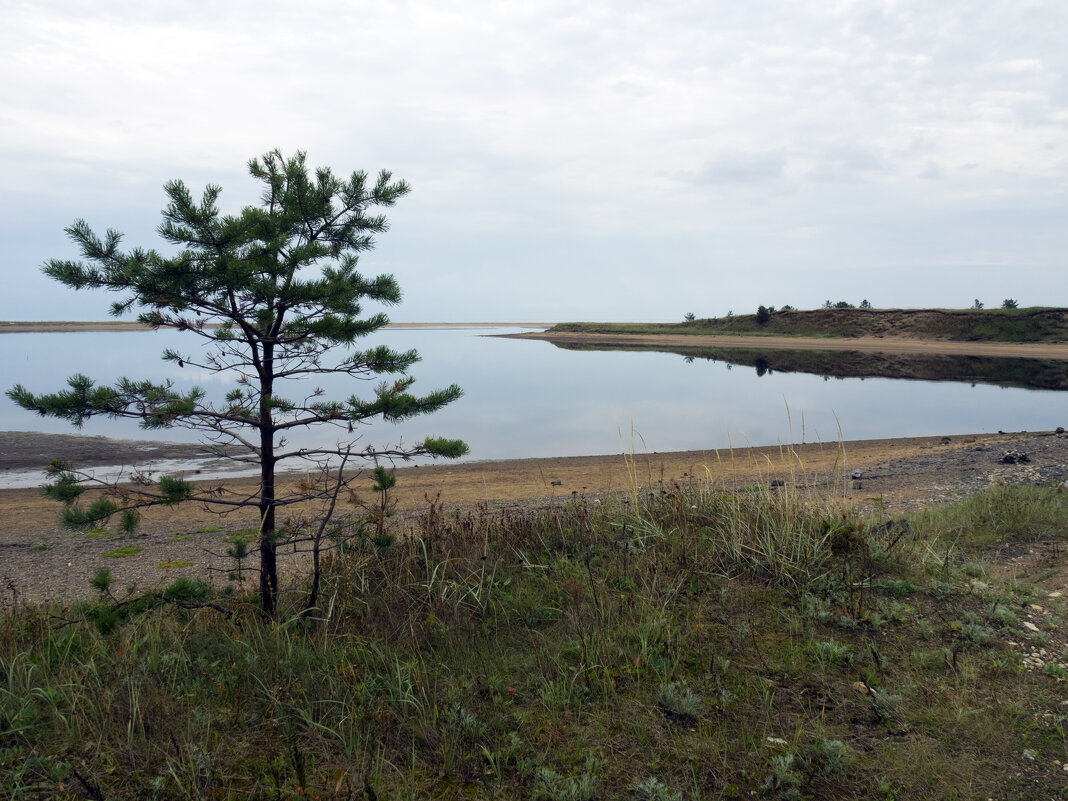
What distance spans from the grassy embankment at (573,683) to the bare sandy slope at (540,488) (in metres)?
1.07

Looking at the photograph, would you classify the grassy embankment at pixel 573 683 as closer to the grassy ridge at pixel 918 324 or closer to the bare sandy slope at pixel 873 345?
the bare sandy slope at pixel 873 345

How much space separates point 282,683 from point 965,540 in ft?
22.7

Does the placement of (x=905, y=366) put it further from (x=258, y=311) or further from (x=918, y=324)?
(x=258, y=311)

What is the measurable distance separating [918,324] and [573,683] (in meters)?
69.4

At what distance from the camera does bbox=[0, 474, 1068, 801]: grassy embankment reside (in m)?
3.22

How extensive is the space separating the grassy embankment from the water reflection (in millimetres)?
36821

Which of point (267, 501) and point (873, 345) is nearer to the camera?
point (267, 501)

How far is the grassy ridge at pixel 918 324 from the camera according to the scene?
2211 inches

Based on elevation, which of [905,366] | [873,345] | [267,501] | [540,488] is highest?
[873,345]

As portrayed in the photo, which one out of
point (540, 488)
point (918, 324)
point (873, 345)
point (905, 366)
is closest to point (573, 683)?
point (540, 488)

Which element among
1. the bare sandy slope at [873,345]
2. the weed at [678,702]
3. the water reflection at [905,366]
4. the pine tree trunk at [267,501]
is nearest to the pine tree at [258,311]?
the pine tree trunk at [267,501]

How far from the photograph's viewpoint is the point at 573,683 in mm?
3967

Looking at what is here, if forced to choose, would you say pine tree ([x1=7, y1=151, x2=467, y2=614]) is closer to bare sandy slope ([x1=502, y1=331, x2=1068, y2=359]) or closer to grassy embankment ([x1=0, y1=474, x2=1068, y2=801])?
grassy embankment ([x1=0, y1=474, x2=1068, y2=801])

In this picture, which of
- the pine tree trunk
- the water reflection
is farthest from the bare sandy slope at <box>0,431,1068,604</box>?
the water reflection
